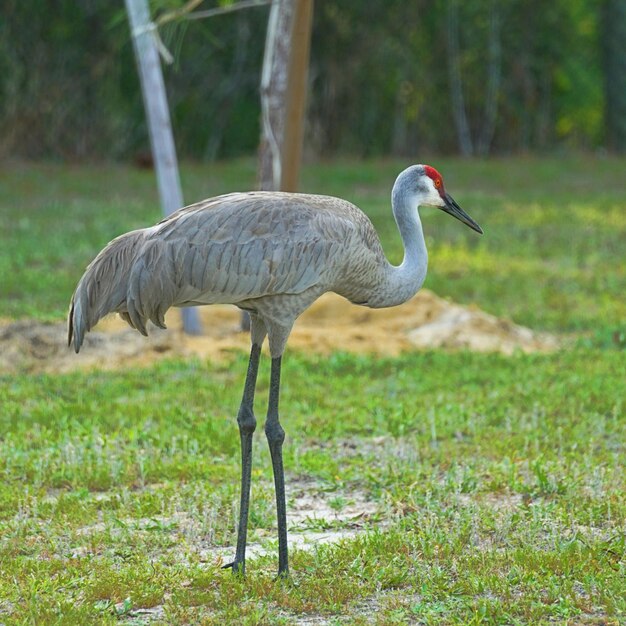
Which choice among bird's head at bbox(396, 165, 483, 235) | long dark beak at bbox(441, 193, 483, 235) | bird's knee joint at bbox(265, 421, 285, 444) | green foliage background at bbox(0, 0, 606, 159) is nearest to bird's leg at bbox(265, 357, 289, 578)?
bird's knee joint at bbox(265, 421, 285, 444)

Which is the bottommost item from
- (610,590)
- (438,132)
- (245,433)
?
(610,590)

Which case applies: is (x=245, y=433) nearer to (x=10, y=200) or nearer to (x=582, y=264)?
(x=582, y=264)

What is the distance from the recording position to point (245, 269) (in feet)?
16.0

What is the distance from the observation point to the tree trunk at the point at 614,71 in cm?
2438

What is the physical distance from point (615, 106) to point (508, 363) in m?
17.3

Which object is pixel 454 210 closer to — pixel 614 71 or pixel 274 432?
pixel 274 432

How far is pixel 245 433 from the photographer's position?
508 cm

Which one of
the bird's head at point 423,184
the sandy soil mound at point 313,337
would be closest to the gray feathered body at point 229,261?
the bird's head at point 423,184

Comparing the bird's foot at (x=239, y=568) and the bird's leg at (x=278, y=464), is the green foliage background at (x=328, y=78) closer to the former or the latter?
the bird's leg at (x=278, y=464)

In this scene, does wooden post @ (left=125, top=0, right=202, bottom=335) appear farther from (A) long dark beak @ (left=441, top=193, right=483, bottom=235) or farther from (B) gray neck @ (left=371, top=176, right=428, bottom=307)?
(B) gray neck @ (left=371, top=176, right=428, bottom=307)

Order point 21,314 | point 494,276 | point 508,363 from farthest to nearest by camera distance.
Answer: point 494,276 < point 21,314 < point 508,363

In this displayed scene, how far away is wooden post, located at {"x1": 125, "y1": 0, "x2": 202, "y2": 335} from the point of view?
372 inches

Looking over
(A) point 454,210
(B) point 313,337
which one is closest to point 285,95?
(B) point 313,337

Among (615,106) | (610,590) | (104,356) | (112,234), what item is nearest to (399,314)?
(104,356)
